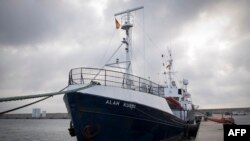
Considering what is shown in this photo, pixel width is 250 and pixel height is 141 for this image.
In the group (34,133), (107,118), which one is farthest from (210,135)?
(107,118)

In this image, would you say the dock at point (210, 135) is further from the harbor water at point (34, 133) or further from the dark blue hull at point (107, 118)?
the dark blue hull at point (107, 118)

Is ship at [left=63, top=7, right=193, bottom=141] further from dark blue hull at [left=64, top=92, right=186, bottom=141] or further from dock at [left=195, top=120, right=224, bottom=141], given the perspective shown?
dock at [left=195, top=120, right=224, bottom=141]

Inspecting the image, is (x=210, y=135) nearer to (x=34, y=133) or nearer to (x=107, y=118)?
(x=34, y=133)

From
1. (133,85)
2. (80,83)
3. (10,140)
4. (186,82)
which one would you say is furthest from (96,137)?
(10,140)

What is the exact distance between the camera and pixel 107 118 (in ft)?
58.3

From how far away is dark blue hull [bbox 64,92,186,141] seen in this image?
682 inches

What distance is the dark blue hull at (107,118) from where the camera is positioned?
17.3 meters

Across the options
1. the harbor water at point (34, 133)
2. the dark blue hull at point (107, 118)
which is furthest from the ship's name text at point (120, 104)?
the harbor water at point (34, 133)

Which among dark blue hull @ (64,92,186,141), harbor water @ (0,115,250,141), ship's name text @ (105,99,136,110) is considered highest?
ship's name text @ (105,99,136,110)

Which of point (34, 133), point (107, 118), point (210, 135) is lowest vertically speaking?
point (34, 133)

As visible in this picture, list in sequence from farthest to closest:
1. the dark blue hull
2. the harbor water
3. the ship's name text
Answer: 1. the harbor water
2. the ship's name text
3. the dark blue hull

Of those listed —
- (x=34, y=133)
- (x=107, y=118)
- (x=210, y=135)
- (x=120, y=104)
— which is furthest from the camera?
(x=34, y=133)

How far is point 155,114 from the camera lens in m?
21.2

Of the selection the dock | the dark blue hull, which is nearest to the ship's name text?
the dark blue hull
